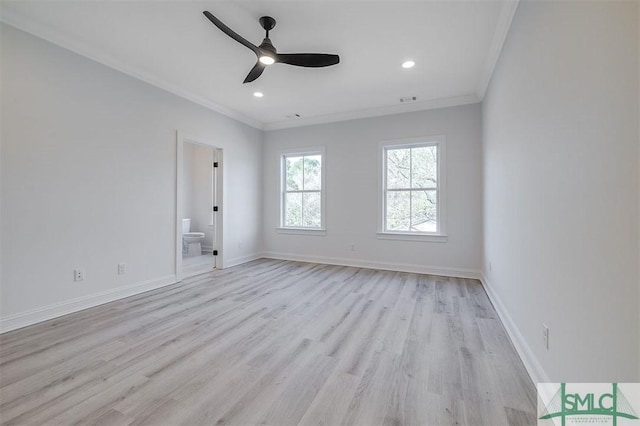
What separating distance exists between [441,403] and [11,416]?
229 cm

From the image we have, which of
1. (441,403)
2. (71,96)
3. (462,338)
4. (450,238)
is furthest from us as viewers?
A: (450,238)

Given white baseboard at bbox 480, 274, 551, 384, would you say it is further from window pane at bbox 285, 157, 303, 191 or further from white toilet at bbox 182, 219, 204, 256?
white toilet at bbox 182, 219, 204, 256

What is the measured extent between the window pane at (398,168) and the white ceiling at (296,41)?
36.2 inches

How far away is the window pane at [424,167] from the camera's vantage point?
4.47m

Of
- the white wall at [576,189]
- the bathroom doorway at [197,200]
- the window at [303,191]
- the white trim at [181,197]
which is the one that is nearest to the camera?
the white wall at [576,189]

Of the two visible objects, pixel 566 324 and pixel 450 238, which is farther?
pixel 450 238

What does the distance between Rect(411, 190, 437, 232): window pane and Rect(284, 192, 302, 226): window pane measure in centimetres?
221

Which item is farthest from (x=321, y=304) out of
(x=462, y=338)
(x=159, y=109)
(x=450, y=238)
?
(x=159, y=109)

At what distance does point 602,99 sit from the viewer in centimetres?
104

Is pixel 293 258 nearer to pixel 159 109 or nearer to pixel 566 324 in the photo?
pixel 159 109

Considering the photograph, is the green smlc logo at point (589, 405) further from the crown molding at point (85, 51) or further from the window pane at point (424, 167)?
the crown molding at point (85, 51)

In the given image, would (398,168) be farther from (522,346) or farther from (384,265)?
(522,346)

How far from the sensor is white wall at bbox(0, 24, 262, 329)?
7.98 ft

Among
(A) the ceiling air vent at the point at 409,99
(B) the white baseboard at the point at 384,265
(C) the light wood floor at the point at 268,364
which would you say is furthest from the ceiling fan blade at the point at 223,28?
(B) the white baseboard at the point at 384,265
